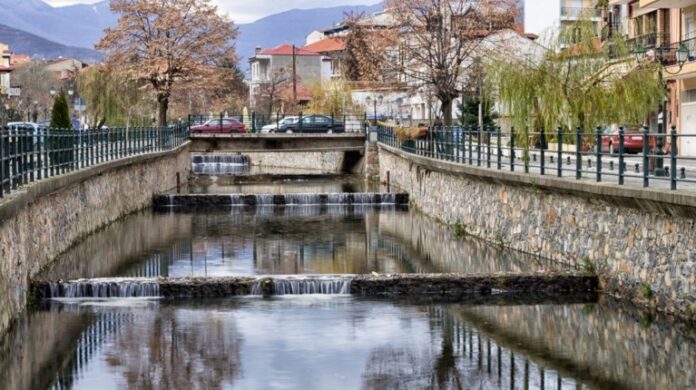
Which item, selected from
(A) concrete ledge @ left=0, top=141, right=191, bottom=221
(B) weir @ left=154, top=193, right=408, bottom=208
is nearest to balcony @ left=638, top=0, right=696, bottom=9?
(B) weir @ left=154, top=193, right=408, bottom=208

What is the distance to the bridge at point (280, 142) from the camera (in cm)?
6512

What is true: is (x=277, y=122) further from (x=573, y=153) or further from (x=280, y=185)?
(x=573, y=153)

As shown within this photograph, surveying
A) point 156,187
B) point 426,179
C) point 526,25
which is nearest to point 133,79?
point 156,187

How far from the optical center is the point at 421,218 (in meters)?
41.4

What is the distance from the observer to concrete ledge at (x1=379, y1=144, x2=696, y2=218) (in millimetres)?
18672

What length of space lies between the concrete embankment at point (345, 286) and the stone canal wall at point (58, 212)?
1423mm

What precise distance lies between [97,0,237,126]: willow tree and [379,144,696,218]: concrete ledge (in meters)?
37.3

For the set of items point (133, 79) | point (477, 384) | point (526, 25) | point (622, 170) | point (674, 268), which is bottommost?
point (477, 384)

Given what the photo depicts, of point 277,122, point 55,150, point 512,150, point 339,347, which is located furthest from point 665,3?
point 339,347

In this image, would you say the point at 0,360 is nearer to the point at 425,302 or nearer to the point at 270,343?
the point at 270,343

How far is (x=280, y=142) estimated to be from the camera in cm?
6719

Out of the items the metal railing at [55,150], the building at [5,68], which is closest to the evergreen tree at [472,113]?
the metal railing at [55,150]

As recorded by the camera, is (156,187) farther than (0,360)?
Yes

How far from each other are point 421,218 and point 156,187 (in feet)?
45.0
